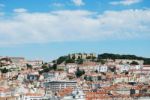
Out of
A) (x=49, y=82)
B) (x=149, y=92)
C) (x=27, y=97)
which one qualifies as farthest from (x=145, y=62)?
(x=27, y=97)

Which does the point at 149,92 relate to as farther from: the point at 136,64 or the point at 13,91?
the point at 136,64

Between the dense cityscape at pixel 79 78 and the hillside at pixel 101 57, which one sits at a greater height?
the hillside at pixel 101 57

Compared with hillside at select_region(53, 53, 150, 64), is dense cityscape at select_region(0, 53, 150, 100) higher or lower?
lower

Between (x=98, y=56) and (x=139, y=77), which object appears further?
(x=98, y=56)

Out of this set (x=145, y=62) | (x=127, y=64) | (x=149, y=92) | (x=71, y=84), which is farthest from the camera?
(x=145, y=62)

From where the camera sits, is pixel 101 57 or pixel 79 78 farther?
pixel 101 57

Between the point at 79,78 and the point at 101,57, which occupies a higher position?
the point at 101,57

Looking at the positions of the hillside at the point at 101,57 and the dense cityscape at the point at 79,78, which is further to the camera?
the hillside at the point at 101,57

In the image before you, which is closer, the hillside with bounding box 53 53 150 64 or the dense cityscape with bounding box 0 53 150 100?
the dense cityscape with bounding box 0 53 150 100
